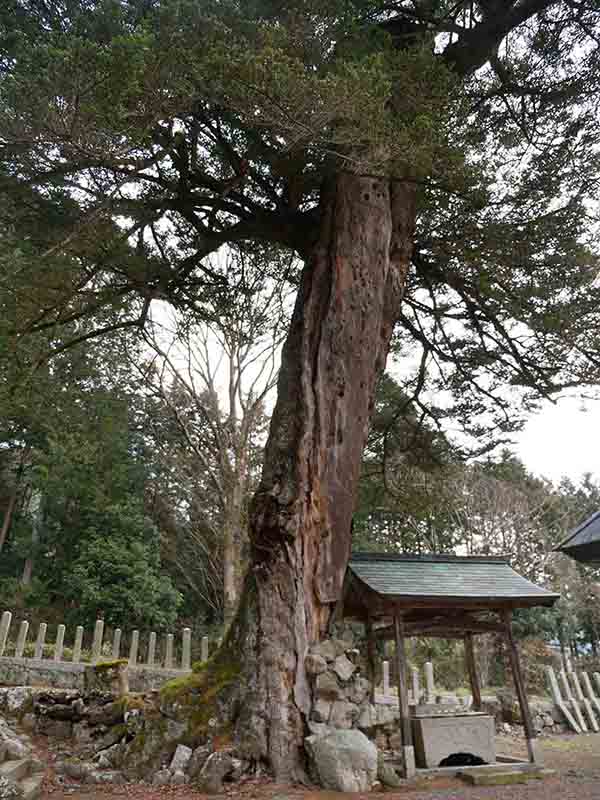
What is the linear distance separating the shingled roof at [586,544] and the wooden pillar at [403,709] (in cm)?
200

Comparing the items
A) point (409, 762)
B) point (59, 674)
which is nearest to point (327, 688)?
point (409, 762)

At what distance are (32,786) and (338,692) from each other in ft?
7.05

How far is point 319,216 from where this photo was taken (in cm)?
625

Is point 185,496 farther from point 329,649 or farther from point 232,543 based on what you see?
point 329,649

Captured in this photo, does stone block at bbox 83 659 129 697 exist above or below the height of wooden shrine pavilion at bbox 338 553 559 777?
below

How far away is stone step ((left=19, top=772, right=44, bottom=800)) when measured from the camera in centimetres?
350

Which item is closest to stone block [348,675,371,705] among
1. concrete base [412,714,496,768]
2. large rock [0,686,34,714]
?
concrete base [412,714,496,768]

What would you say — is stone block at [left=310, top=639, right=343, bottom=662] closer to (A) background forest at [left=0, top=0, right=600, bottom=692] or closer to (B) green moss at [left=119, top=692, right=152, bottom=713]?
(B) green moss at [left=119, top=692, right=152, bottom=713]

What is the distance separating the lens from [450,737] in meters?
5.54

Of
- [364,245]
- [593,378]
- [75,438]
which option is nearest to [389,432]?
[593,378]

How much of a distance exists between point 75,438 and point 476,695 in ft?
38.7

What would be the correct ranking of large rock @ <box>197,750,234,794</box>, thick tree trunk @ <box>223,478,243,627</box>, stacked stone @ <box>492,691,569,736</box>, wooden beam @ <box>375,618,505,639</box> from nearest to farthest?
large rock @ <box>197,750,234,794</box>, wooden beam @ <box>375,618,505,639</box>, thick tree trunk @ <box>223,478,243,627</box>, stacked stone @ <box>492,691,569,736</box>

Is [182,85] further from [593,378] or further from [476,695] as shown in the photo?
[476,695]

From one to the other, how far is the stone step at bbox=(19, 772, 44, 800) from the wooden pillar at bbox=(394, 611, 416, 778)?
2965 millimetres
